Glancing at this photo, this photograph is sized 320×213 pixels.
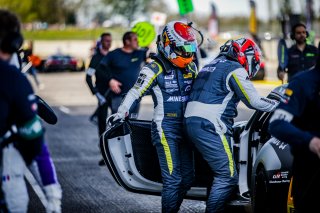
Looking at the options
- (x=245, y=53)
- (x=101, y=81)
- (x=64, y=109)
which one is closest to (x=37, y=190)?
(x=101, y=81)

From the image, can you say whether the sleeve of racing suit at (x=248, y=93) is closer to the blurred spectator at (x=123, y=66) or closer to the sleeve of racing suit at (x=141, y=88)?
the sleeve of racing suit at (x=141, y=88)

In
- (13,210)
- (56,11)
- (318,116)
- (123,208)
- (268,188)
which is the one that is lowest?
(56,11)

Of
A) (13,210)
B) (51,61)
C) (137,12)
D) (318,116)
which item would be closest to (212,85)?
(318,116)

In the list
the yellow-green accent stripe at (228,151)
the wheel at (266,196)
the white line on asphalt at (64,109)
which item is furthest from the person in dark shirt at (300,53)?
the white line on asphalt at (64,109)

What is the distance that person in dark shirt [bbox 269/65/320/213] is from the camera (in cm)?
513

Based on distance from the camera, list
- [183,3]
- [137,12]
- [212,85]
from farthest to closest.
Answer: [137,12] < [183,3] < [212,85]

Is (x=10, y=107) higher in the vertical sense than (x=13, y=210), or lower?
higher

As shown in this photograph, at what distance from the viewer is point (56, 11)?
372ft

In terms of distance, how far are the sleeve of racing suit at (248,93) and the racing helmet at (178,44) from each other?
1.87 feet

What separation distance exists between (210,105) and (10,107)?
2.52m

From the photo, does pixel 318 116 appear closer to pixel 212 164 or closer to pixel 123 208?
pixel 212 164

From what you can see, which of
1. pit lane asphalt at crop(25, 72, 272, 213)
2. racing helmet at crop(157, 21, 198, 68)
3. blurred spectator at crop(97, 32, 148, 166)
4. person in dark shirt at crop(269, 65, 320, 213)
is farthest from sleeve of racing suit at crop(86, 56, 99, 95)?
person in dark shirt at crop(269, 65, 320, 213)

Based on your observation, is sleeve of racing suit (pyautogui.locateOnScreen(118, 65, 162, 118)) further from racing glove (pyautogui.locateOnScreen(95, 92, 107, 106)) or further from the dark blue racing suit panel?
racing glove (pyautogui.locateOnScreen(95, 92, 107, 106))

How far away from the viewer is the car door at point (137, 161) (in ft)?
25.8
